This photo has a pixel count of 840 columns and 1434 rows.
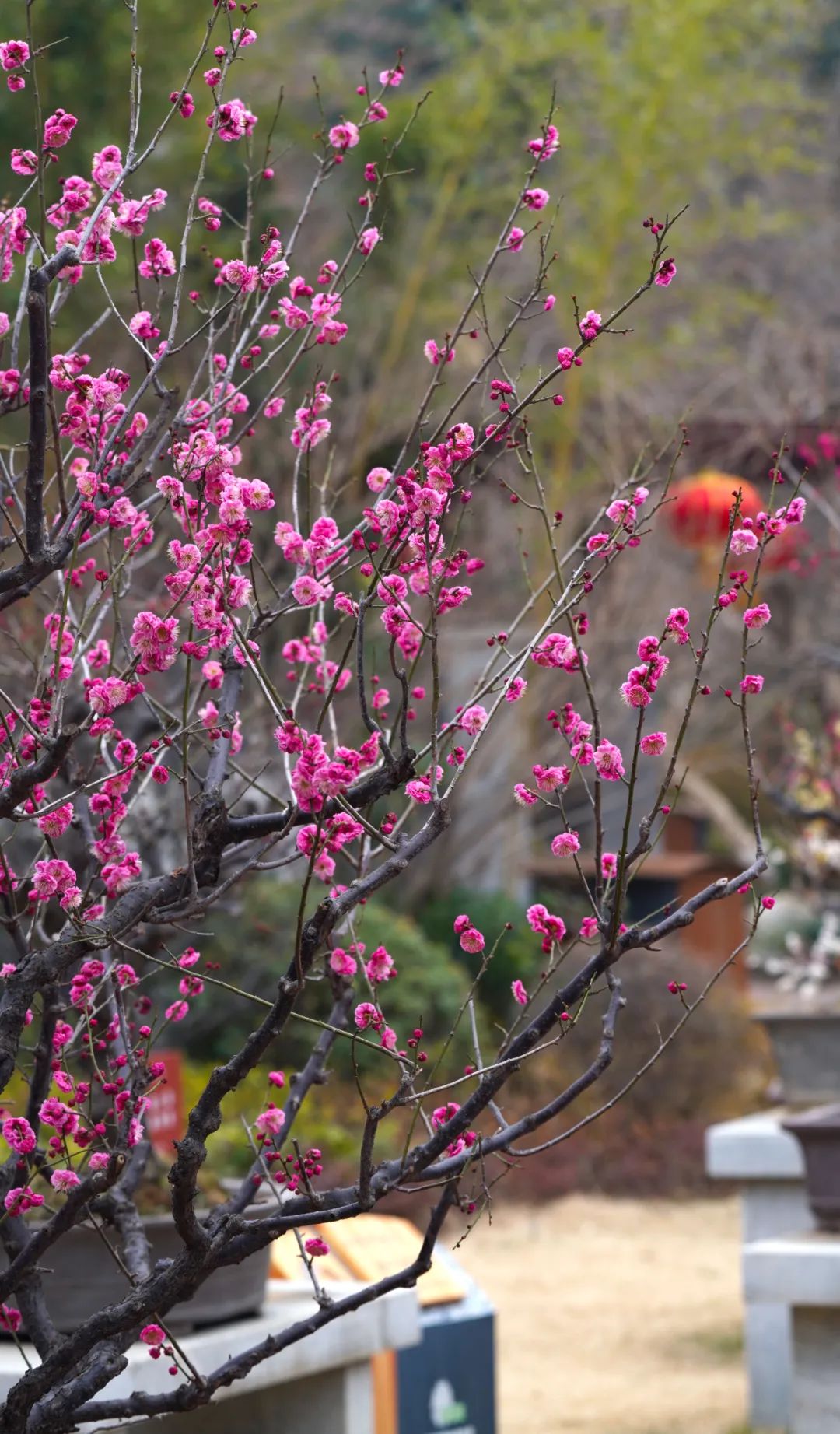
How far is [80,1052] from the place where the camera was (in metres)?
2.46

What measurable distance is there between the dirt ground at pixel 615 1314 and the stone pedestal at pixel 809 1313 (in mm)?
986

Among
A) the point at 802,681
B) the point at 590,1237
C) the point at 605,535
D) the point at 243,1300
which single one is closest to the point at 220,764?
the point at 605,535

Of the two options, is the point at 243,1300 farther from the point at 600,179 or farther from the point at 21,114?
the point at 600,179

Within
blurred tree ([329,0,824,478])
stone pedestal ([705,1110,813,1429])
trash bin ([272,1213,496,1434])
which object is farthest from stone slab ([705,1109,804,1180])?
blurred tree ([329,0,824,478])

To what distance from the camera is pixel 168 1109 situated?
13.1 feet

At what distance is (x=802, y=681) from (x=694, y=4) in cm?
538

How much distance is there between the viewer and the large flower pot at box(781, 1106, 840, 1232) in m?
5.43

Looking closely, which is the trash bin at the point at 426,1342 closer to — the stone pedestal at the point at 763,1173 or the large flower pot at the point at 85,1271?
the large flower pot at the point at 85,1271

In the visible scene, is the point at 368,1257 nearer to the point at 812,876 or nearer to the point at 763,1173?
the point at 763,1173

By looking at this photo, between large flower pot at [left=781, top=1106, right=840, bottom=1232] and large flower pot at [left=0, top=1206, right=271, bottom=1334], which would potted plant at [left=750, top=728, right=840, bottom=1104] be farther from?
large flower pot at [left=0, top=1206, right=271, bottom=1334]

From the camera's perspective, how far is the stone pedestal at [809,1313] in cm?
518

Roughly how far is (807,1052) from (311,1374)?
4.15m

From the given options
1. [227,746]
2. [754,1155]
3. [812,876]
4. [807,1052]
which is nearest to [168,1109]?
[227,746]

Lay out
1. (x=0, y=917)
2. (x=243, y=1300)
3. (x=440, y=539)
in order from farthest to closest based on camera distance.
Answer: (x=243, y=1300) < (x=0, y=917) < (x=440, y=539)
